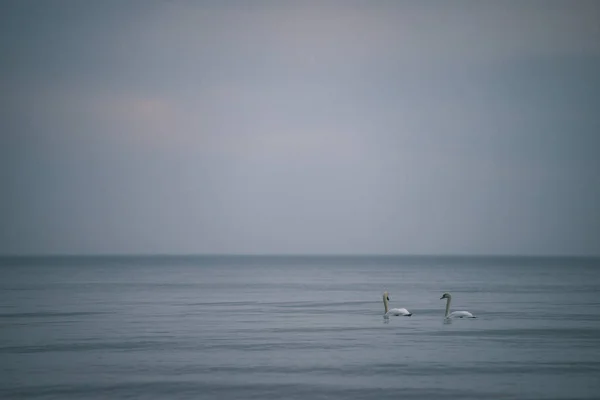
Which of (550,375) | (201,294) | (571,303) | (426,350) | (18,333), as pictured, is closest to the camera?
(550,375)

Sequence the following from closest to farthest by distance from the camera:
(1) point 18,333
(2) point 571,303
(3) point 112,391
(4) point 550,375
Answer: (3) point 112,391 < (4) point 550,375 < (1) point 18,333 < (2) point 571,303

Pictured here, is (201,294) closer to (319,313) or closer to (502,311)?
(319,313)

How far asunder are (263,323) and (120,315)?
361 inches

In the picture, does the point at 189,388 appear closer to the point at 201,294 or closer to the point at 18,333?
the point at 18,333

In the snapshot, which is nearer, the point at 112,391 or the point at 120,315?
the point at 112,391

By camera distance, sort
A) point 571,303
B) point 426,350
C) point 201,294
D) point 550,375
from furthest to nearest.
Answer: point 201,294, point 571,303, point 426,350, point 550,375

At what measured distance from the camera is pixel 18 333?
35562 millimetres

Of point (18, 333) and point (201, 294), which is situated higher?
point (201, 294)

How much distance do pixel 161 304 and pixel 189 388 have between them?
101 feet

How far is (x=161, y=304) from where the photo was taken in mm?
53094

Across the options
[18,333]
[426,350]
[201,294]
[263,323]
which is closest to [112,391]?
[426,350]

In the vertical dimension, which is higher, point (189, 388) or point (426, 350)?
point (426, 350)

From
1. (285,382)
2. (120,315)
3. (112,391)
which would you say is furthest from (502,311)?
(112,391)

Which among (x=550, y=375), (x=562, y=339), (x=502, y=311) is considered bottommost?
(x=550, y=375)
